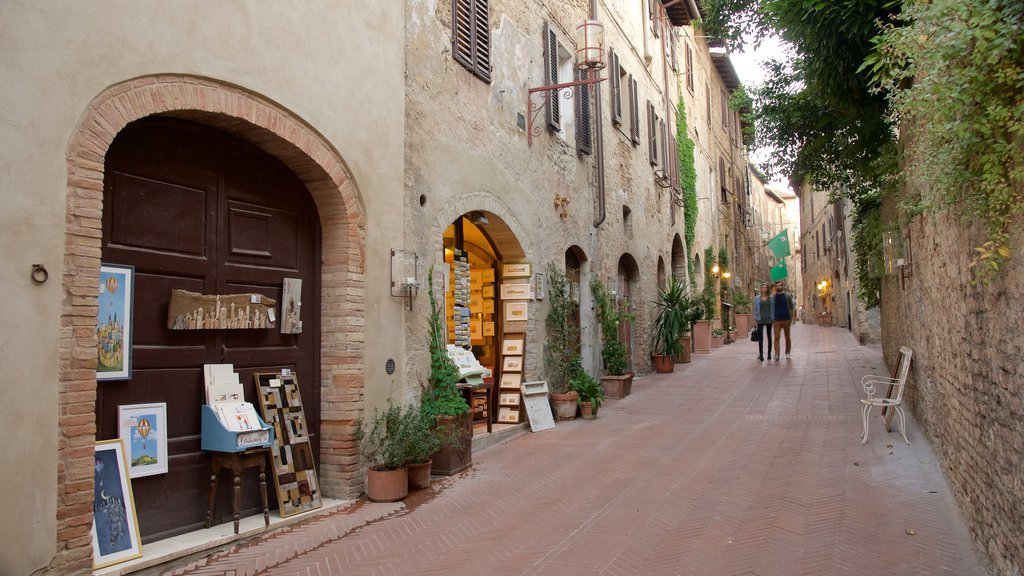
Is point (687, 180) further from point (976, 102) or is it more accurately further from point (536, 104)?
point (976, 102)

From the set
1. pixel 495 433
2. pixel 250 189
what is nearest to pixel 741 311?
pixel 495 433

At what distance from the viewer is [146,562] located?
3980mm

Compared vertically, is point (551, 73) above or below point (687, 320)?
above

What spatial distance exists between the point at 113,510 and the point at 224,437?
812mm

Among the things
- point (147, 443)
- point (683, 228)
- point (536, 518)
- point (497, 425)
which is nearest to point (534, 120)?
point (497, 425)

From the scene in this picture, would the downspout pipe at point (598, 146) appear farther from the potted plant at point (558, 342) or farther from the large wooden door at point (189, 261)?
the large wooden door at point (189, 261)

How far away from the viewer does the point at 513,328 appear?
927 centimetres

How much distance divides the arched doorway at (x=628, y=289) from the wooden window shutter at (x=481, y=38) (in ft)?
21.2

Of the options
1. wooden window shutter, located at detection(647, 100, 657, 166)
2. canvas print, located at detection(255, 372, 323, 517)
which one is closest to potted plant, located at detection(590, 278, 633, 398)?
wooden window shutter, located at detection(647, 100, 657, 166)

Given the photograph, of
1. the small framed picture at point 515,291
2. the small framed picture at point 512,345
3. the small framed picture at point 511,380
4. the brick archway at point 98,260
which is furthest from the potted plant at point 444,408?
the small framed picture at point 515,291

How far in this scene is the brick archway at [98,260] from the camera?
3.58 m

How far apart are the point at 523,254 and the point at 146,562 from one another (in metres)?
6.07

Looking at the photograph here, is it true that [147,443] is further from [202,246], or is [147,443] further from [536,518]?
[536,518]

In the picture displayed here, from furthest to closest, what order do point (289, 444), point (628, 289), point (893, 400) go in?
point (628, 289), point (893, 400), point (289, 444)
